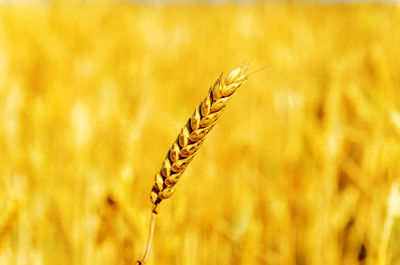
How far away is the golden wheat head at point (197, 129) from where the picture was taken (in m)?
0.26

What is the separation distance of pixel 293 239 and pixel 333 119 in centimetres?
23

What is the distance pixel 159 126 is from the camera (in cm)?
123

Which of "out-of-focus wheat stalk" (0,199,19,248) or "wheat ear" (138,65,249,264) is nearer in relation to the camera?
"wheat ear" (138,65,249,264)

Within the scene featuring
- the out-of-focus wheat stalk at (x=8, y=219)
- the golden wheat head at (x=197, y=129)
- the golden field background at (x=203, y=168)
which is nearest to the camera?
the golden wheat head at (x=197, y=129)

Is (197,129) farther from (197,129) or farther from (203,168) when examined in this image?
(203,168)

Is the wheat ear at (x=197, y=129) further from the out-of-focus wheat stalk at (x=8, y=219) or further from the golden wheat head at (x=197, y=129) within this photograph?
the out-of-focus wheat stalk at (x=8, y=219)

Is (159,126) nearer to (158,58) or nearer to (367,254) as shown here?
(367,254)

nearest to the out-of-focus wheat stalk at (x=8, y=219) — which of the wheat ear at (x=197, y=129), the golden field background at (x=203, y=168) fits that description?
the golden field background at (x=203, y=168)

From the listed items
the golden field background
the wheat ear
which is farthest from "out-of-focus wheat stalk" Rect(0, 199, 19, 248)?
the wheat ear

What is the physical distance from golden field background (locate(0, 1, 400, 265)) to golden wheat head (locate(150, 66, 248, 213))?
0.11m

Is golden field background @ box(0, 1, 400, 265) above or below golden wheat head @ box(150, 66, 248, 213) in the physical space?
above

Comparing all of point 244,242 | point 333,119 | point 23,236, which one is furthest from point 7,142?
point 333,119

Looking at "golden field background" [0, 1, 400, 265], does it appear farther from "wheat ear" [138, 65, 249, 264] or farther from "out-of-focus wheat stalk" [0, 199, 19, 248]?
"wheat ear" [138, 65, 249, 264]

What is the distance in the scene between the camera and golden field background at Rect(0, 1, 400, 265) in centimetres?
64
